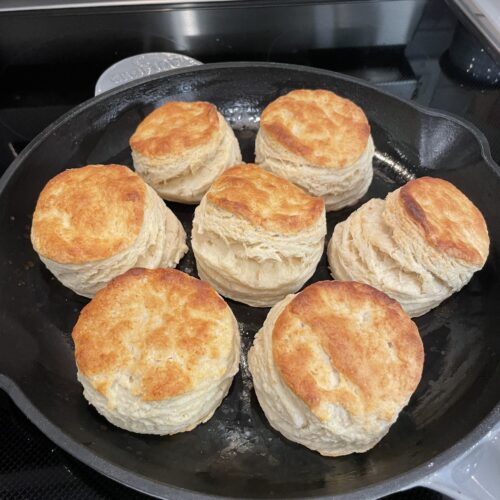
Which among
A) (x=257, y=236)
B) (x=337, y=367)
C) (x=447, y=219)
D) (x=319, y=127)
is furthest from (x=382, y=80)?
(x=337, y=367)

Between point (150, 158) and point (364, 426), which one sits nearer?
point (364, 426)

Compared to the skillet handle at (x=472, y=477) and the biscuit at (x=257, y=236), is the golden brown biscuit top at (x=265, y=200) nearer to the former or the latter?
the biscuit at (x=257, y=236)

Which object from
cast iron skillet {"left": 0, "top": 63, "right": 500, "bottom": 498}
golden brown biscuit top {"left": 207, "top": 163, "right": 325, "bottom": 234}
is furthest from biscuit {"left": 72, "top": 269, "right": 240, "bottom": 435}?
golden brown biscuit top {"left": 207, "top": 163, "right": 325, "bottom": 234}

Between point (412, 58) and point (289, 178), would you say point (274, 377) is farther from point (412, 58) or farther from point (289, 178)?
point (412, 58)

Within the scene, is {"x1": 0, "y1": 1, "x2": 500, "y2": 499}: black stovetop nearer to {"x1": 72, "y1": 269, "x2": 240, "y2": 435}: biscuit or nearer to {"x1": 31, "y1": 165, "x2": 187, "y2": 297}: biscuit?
{"x1": 31, "y1": 165, "x2": 187, "y2": 297}: biscuit

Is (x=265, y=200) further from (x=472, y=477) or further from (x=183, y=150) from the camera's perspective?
(x=472, y=477)

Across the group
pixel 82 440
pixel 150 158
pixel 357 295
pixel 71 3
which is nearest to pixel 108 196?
pixel 150 158
